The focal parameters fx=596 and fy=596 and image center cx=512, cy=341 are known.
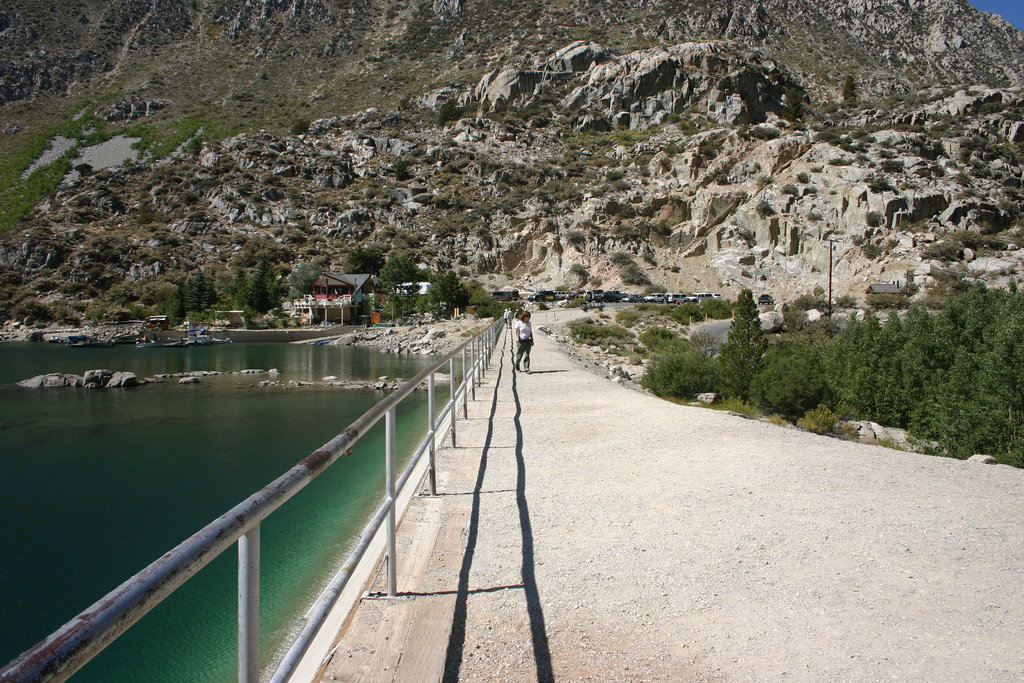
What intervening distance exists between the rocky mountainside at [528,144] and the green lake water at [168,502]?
156 feet

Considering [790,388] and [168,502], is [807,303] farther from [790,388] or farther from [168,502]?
[168,502]

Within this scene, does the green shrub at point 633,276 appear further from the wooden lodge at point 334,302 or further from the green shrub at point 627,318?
the wooden lodge at point 334,302

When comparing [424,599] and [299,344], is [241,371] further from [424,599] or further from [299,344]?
[424,599]

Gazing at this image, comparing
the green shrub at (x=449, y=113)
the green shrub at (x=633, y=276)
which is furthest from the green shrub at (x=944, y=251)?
the green shrub at (x=449, y=113)

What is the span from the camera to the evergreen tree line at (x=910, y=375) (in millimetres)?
16266

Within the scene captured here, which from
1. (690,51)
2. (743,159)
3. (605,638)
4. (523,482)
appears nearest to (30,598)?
(523,482)

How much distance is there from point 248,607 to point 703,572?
3.41 metres

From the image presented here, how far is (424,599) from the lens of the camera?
3.84m

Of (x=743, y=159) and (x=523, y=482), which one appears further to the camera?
(x=743, y=159)

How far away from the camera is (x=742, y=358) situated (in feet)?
75.8

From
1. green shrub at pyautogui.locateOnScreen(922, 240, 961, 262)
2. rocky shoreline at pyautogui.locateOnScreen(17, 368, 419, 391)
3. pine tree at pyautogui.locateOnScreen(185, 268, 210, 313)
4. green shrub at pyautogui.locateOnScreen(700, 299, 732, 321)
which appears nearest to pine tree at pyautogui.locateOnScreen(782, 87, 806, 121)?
green shrub at pyautogui.locateOnScreen(922, 240, 961, 262)

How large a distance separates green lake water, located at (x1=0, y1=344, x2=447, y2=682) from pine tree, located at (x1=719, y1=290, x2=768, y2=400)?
11.9 meters

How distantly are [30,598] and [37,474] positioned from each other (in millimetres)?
7835

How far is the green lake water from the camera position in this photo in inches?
276
